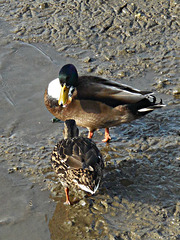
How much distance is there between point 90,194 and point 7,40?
3.95 m

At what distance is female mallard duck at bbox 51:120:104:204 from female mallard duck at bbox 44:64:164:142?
2.60 ft

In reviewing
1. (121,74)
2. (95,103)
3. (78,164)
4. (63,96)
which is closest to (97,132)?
(95,103)

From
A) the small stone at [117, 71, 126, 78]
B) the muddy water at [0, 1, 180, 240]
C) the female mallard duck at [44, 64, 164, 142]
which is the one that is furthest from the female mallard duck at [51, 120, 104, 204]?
the small stone at [117, 71, 126, 78]

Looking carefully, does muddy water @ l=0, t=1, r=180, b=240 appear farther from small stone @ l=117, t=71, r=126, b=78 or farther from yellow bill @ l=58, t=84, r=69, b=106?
yellow bill @ l=58, t=84, r=69, b=106

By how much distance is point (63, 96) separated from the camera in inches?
229

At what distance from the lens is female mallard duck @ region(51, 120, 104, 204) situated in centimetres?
464

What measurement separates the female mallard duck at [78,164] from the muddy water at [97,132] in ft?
1.24

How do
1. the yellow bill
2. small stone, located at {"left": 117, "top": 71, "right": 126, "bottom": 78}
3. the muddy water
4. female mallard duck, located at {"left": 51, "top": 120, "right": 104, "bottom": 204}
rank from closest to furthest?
female mallard duck, located at {"left": 51, "top": 120, "right": 104, "bottom": 204}
the muddy water
the yellow bill
small stone, located at {"left": 117, "top": 71, "right": 126, "bottom": 78}

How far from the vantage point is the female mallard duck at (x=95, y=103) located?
5805mm

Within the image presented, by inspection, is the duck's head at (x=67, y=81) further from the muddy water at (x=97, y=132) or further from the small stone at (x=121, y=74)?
the small stone at (x=121, y=74)

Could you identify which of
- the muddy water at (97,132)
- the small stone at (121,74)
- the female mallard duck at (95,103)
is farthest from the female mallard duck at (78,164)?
the small stone at (121,74)

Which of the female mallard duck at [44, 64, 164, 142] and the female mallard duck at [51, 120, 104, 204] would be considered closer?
the female mallard duck at [51, 120, 104, 204]

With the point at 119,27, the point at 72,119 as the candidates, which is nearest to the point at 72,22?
the point at 119,27

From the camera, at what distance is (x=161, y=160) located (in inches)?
217
